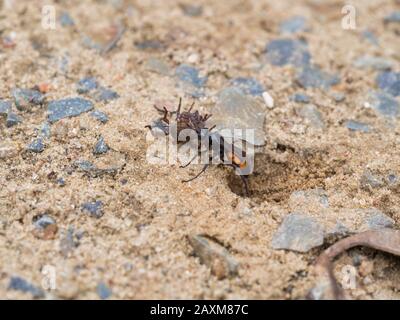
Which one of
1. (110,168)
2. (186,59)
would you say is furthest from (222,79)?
(110,168)

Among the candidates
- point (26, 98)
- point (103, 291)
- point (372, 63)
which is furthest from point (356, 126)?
point (26, 98)

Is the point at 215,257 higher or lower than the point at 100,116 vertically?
lower

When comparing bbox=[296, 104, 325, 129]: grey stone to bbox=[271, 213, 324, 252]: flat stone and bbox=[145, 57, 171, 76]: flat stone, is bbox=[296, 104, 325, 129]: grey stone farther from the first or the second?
bbox=[145, 57, 171, 76]: flat stone

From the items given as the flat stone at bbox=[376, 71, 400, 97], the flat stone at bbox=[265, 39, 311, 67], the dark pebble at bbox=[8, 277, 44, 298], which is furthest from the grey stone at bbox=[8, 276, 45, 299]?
the flat stone at bbox=[376, 71, 400, 97]

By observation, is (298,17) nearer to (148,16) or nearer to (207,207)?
(148,16)

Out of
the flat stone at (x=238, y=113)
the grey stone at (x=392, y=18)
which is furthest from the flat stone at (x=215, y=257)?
the grey stone at (x=392, y=18)

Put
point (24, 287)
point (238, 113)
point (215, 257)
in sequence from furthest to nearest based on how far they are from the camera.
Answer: point (238, 113)
point (215, 257)
point (24, 287)

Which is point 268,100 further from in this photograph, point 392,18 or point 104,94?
point 392,18
